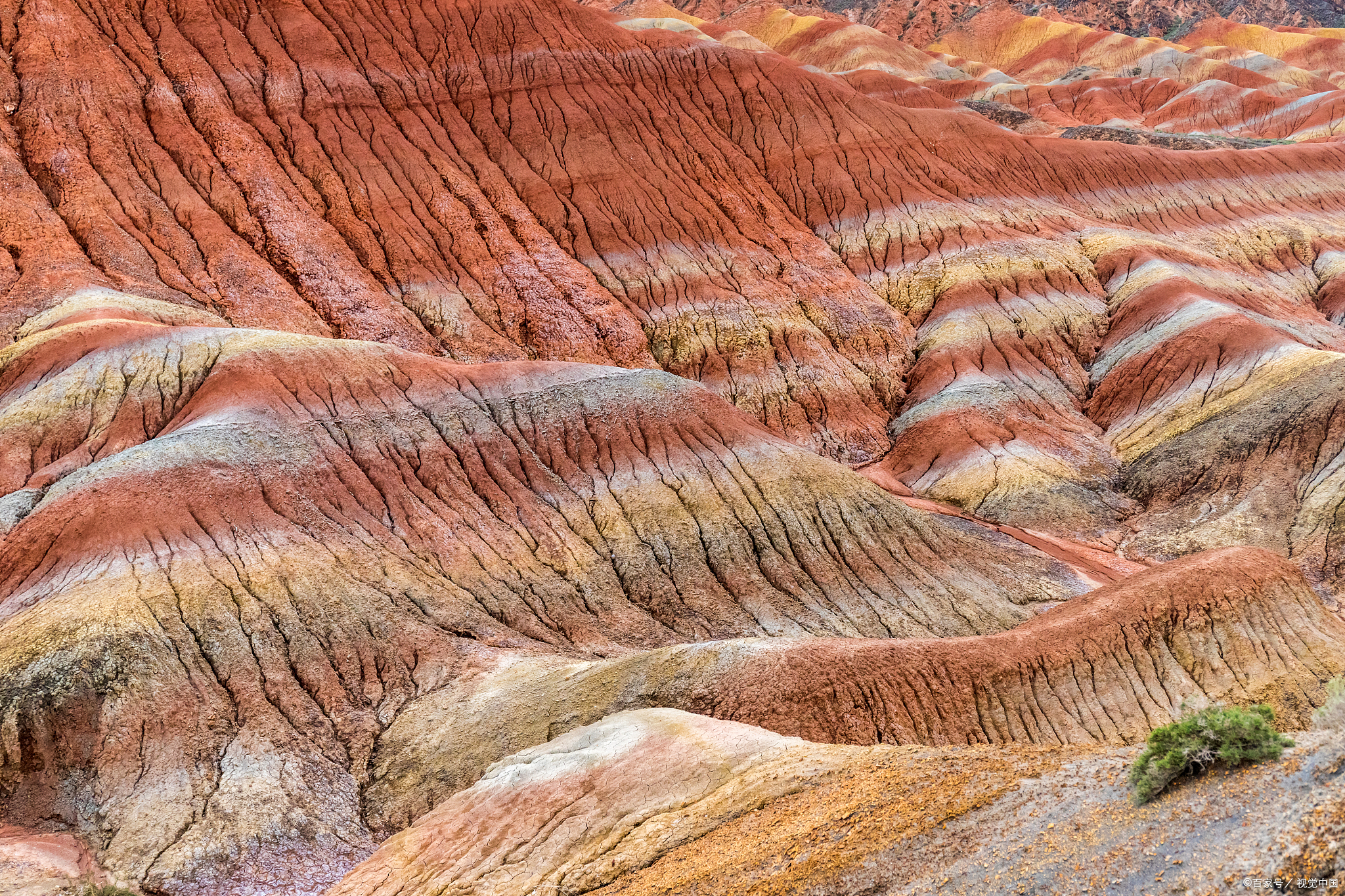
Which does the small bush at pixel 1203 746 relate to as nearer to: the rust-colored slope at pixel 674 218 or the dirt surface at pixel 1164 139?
the rust-colored slope at pixel 674 218

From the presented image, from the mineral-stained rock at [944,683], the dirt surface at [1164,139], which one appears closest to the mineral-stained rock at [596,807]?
the mineral-stained rock at [944,683]

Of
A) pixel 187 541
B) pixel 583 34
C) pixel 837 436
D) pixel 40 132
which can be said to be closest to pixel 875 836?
pixel 187 541

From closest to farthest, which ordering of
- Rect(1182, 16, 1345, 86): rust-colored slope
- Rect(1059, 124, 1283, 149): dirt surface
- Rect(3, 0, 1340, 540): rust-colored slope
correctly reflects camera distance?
1. Rect(3, 0, 1340, 540): rust-colored slope
2. Rect(1059, 124, 1283, 149): dirt surface
3. Rect(1182, 16, 1345, 86): rust-colored slope

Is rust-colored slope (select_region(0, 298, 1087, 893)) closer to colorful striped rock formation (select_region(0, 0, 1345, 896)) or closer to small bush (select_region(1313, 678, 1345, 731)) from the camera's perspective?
colorful striped rock formation (select_region(0, 0, 1345, 896))

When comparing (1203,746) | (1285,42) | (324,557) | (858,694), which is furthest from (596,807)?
(1285,42)

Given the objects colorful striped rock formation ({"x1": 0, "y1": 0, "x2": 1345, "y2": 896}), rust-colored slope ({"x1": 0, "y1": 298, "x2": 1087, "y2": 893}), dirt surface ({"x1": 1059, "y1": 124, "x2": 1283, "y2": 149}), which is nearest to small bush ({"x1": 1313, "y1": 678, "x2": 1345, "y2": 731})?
colorful striped rock formation ({"x1": 0, "y1": 0, "x2": 1345, "y2": 896})

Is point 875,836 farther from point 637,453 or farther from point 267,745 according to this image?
point 637,453

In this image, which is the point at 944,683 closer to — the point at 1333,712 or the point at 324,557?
the point at 1333,712
